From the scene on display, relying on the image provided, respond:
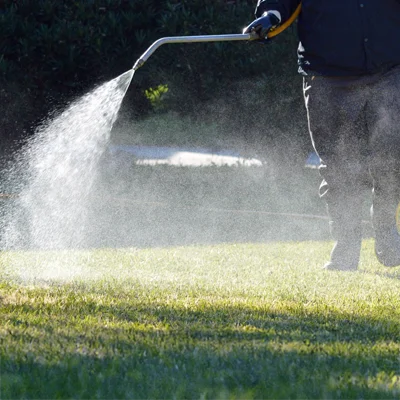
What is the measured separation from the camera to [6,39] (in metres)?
12.6

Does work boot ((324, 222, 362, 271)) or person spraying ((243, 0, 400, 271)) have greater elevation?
person spraying ((243, 0, 400, 271))

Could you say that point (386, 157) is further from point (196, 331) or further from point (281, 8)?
point (196, 331)

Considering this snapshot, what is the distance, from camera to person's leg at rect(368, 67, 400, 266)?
5.43 meters

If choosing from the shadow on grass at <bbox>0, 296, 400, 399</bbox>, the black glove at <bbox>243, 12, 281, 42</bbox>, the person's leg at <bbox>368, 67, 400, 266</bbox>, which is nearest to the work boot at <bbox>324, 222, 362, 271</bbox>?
the person's leg at <bbox>368, 67, 400, 266</bbox>

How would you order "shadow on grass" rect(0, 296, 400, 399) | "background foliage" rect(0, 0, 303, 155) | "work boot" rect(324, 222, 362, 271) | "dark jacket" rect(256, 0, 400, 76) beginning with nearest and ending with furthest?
1. "shadow on grass" rect(0, 296, 400, 399)
2. "dark jacket" rect(256, 0, 400, 76)
3. "work boot" rect(324, 222, 362, 271)
4. "background foliage" rect(0, 0, 303, 155)

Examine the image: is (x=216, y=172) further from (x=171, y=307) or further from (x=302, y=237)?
(x=171, y=307)

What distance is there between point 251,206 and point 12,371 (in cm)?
628

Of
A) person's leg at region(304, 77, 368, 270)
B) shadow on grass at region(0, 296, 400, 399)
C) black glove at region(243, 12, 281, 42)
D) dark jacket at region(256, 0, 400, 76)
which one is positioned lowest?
person's leg at region(304, 77, 368, 270)

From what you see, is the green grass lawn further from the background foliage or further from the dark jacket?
the background foliage

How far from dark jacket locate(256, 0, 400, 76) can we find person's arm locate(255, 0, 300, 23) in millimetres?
110

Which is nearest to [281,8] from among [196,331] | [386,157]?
[386,157]

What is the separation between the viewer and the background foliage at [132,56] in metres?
12.2

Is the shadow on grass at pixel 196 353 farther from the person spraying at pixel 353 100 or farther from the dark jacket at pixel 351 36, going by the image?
the dark jacket at pixel 351 36

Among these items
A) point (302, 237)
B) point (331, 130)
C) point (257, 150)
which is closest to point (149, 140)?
point (257, 150)
